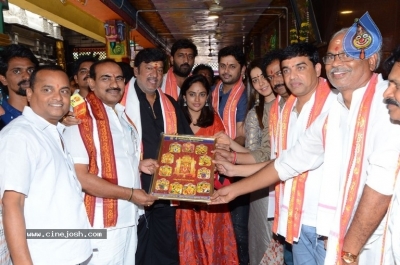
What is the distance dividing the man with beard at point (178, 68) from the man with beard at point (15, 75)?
187cm

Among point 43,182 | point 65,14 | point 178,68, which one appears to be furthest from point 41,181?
point 65,14

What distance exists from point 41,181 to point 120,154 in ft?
2.59

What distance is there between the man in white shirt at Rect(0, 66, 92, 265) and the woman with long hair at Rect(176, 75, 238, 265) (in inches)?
61.8

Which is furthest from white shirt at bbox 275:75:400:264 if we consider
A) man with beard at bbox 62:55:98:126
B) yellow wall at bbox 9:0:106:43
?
yellow wall at bbox 9:0:106:43

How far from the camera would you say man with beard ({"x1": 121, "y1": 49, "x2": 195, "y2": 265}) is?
3255mm

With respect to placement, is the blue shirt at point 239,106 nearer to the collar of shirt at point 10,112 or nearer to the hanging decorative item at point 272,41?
the collar of shirt at point 10,112

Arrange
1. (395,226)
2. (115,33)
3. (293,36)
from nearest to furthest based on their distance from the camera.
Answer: (395,226) < (293,36) < (115,33)

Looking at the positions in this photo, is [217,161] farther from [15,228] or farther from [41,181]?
[15,228]

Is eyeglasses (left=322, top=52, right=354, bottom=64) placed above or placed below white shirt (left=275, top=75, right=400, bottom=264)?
above

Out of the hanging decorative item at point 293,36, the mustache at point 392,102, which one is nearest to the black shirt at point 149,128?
A: the mustache at point 392,102

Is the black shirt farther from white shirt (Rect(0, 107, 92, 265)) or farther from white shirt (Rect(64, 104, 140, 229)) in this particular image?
white shirt (Rect(0, 107, 92, 265))

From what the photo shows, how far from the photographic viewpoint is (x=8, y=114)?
281 centimetres

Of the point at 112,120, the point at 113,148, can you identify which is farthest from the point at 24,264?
the point at 112,120

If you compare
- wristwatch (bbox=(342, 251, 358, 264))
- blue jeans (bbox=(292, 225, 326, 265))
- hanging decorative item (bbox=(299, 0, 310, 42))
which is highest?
hanging decorative item (bbox=(299, 0, 310, 42))
